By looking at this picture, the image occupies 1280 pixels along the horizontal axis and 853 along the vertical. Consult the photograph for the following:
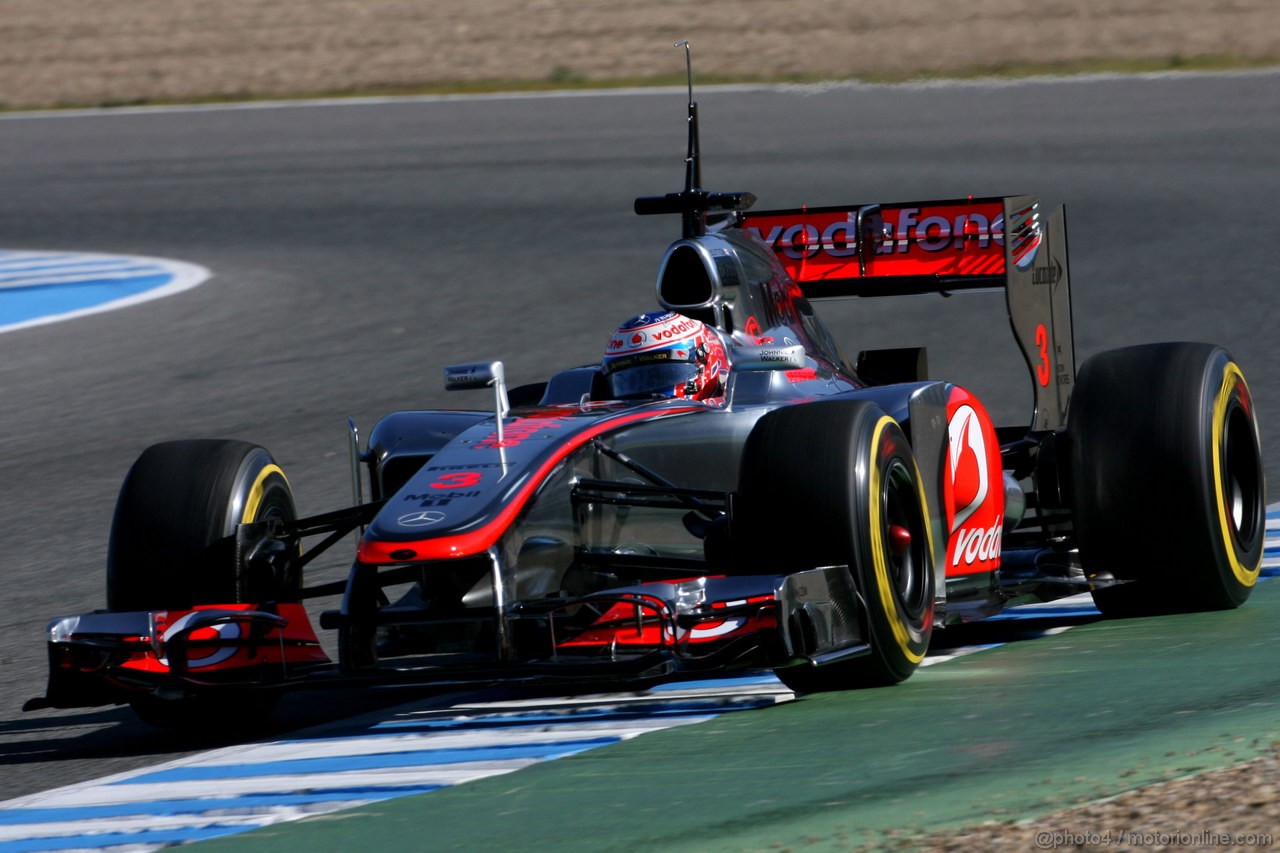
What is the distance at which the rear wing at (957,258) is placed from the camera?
7.96 metres

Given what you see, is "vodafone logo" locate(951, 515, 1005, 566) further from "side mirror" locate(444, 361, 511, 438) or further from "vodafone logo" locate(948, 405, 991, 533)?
"side mirror" locate(444, 361, 511, 438)

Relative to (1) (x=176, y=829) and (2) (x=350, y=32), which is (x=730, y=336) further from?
(2) (x=350, y=32)

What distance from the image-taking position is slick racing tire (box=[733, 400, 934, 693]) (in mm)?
5531

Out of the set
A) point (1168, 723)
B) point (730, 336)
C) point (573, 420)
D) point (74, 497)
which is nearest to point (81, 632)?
point (573, 420)

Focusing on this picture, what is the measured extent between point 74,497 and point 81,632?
176 inches

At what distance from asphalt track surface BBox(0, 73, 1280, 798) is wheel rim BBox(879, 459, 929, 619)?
1770mm

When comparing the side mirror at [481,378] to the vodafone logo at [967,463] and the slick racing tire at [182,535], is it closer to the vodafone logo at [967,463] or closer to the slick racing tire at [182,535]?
the slick racing tire at [182,535]

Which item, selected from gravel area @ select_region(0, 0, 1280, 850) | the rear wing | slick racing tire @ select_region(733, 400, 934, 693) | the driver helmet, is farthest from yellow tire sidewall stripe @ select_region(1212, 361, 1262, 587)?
gravel area @ select_region(0, 0, 1280, 850)

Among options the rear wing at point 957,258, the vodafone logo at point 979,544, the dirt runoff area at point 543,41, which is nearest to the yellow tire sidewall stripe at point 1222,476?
the vodafone logo at point 979,544

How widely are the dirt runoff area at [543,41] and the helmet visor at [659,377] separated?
17.1m

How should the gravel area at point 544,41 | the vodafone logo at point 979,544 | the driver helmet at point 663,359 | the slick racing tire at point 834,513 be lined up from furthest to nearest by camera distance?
the gravel area at point 544,41, the driver helmet at point 663,359, the vodafone logo at point 979,544, the slick racing tire at point 834,513

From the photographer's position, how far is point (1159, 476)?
21.6ft

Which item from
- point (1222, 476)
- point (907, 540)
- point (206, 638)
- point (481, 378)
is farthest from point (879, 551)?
point (206, 638)

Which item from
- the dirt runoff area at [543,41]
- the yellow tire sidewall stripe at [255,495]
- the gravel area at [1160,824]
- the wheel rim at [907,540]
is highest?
the dirt runoff area at [543,41]
